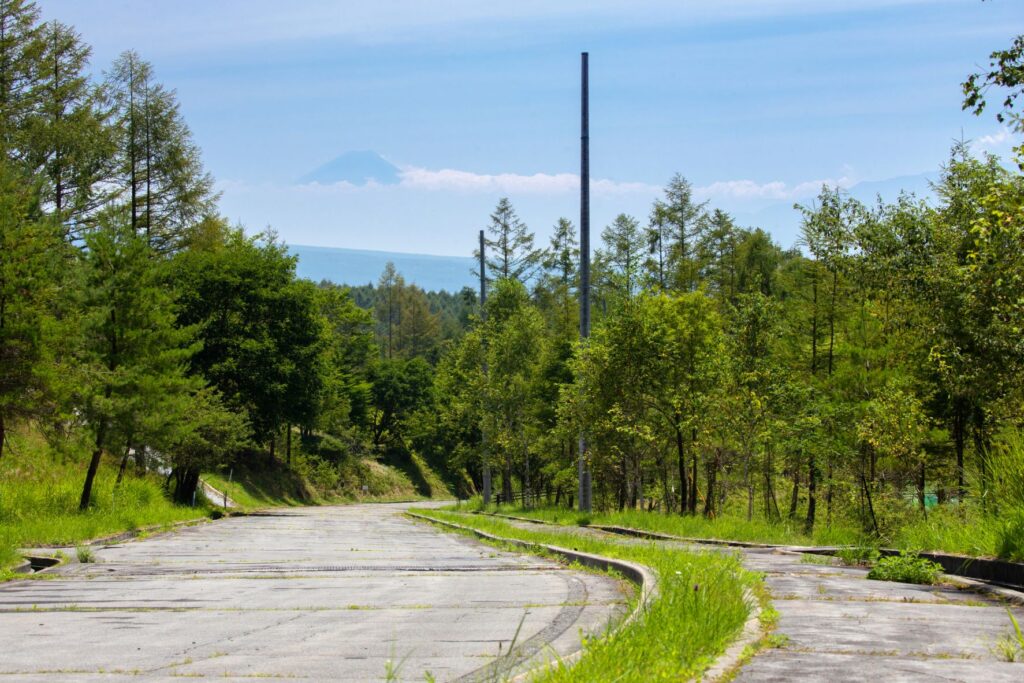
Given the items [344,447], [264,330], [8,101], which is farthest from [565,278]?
[8,101]

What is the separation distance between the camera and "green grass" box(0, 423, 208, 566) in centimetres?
1866

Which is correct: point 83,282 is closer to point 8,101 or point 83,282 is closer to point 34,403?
point 34,403

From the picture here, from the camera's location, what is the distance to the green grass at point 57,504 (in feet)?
61.2

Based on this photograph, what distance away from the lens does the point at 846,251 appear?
31422 mm

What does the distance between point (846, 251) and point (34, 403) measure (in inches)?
964

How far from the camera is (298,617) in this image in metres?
8.71

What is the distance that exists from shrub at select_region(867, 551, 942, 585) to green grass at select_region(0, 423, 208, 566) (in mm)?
11566

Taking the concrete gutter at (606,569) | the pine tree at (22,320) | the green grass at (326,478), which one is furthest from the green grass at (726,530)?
the green grass at (326,478)

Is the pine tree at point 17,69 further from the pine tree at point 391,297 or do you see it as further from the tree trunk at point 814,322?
the pine tree at point 391,297

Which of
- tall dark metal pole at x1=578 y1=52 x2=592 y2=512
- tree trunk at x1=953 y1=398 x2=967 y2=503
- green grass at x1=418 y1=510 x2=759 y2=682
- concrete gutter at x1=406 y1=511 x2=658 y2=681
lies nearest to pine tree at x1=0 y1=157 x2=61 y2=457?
concrete gutter at x1=406 y1=511 x2=658 y2=681

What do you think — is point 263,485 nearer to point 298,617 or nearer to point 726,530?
point 726,530

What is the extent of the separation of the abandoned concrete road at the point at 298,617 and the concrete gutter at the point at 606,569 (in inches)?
9.7

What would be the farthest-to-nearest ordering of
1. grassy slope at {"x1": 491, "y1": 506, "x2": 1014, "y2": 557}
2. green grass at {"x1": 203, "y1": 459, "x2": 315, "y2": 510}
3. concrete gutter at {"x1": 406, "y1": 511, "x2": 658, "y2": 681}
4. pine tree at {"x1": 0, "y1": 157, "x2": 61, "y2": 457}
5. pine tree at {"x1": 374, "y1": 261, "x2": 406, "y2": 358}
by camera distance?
pine tree at {"x1": 374, "y1": 261, "x2": 406, "y2": 358} → green grass at {"x1": 203, "y1": 459, "x2": 315, "y2": 510} → pine tree at {"x1": 0, "y1": 157, "x2": 61, "y2": 457} → grassy slope at {"x1": 491, "y1": 506, "x2": 1014, "y2": 557} → concrete gutter at {"x1": 406, "y1": 511, "x2": 658, "y2": 681}

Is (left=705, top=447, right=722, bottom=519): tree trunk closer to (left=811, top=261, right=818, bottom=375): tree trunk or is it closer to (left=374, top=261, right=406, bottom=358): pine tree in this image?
(left=811, top=261, right=818, bottom=375): tree trunk
